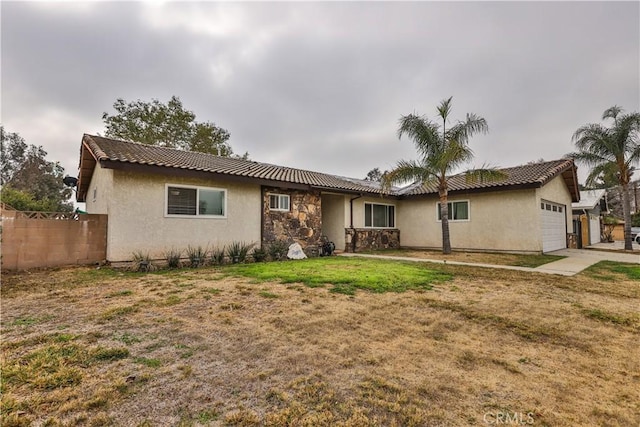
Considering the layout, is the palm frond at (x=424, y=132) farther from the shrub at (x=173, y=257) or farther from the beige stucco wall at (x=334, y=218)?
the shrub at (x=173, y=257)

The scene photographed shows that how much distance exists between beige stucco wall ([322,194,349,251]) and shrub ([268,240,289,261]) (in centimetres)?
364

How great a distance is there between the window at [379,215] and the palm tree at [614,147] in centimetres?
1058

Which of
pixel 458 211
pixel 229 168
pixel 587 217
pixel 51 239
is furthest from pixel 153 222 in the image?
pixel 587 217

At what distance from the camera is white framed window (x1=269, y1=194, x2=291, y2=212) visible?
11766mm

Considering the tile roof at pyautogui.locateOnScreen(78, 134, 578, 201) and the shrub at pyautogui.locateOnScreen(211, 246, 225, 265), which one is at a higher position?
the tile roof at pyautogui.locateOnScreen(78, 134, 578, 201)

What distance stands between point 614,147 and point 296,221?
1677 cm

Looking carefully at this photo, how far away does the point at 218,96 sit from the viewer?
15992 mm

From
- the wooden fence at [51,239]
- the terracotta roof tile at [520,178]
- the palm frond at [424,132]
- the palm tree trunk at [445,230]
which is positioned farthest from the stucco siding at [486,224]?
the wooden fence at [51,239]

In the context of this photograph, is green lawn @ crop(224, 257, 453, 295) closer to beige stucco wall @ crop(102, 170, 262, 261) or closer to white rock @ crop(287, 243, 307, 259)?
beige stucco wall @ crop(102, 170, 262, 261)

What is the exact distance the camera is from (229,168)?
37.3ft

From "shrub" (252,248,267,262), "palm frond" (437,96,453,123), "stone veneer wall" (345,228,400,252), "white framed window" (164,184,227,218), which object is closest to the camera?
"white framed window" (164,184,227,218)

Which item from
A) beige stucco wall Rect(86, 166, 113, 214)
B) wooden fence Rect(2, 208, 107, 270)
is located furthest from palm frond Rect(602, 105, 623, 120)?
wooden fence Rect(2, 208, 107, 270)

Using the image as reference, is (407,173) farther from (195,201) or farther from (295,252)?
(195,201)

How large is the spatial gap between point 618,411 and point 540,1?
41.5 ft
